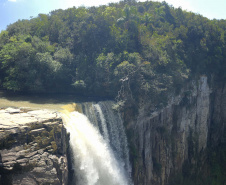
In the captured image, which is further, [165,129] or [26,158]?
[165,129]

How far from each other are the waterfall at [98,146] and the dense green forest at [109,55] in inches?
90.0

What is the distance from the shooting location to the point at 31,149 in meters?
12.2

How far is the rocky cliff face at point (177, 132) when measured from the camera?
21500 mm

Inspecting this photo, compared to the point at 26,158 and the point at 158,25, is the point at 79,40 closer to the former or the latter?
the point at 158,25

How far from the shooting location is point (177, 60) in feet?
85.7

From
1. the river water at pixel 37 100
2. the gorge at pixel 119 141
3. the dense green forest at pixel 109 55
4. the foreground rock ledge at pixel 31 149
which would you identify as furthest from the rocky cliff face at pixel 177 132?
the foreground rock ledge at pixel 31 149

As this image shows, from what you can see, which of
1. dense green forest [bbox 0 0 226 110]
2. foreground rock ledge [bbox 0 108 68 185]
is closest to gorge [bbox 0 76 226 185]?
foreground rock ledge [bbox 0 108 68 185]

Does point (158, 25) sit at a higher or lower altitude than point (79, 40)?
higher

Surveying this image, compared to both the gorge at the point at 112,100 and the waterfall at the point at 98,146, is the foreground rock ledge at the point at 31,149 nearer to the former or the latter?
the gorge at the point at 112,100

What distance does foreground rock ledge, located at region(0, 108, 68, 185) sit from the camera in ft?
36.9

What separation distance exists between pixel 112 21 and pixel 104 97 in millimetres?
10858

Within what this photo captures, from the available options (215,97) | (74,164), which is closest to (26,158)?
(74,164)

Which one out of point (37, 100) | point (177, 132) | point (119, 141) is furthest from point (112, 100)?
point (177, 132)

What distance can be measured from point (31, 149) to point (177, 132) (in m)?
17.2
